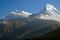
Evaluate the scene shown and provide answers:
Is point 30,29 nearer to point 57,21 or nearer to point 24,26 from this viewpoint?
point 24,26

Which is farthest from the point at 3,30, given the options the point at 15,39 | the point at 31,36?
the point at 31,36

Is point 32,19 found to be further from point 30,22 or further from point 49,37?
point 49,37

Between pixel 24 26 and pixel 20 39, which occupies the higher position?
pixel 24 26

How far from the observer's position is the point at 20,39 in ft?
72.5

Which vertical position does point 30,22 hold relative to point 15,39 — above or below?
above

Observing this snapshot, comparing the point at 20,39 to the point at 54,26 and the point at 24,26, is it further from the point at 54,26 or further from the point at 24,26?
the point at 54,26

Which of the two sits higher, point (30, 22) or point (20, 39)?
point (30, 22)

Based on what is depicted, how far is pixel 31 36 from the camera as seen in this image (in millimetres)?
22109

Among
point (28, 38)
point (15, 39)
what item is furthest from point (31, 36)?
point (15, 39)

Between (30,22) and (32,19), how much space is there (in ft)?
2.21

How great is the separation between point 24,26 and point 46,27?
2.60 m

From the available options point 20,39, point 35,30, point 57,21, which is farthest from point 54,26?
point 20,39

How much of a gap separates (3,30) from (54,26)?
20.0ft

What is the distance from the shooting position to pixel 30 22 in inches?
901
